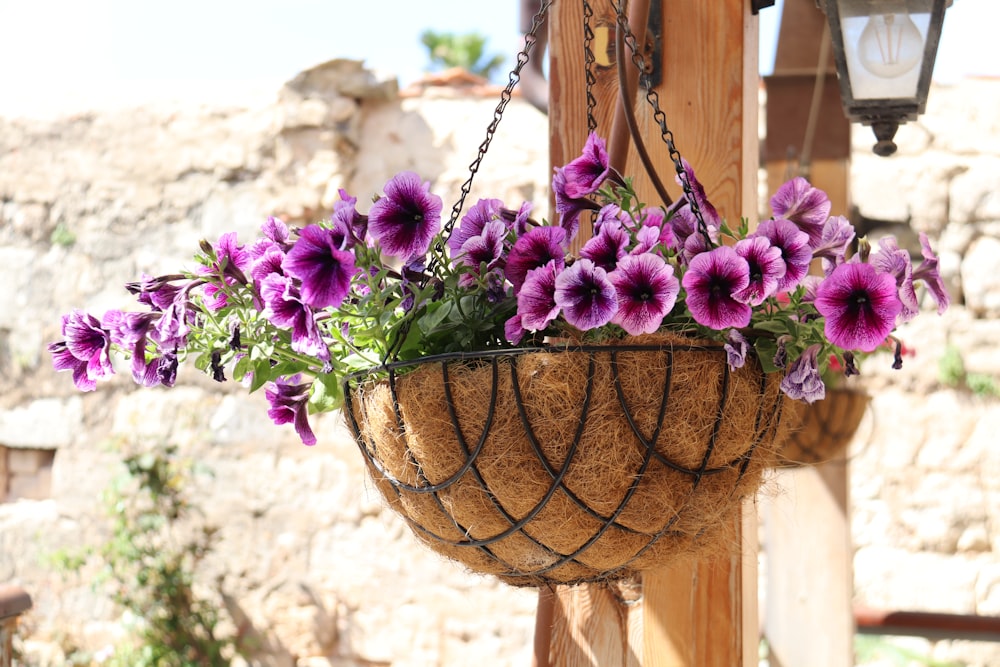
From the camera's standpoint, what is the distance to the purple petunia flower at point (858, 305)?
0.72m

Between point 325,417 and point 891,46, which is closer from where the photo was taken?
point 891,46

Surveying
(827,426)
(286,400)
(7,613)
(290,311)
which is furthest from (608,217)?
(827,426)

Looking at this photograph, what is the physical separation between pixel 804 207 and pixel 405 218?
1.08 ft

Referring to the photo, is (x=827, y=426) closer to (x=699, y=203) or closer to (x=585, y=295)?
(x=699, y=203)

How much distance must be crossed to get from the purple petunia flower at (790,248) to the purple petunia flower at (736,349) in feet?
0.15

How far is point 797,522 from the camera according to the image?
291cm

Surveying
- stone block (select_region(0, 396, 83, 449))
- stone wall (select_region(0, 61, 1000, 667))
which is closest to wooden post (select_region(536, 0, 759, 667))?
stone wall (select_region(0, 61, 1000, 667))

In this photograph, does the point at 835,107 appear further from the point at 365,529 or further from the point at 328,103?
the point at 365,529

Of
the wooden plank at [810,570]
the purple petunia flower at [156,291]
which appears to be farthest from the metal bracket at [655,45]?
the wooden plank at [810,570]

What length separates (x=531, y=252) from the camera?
779mm

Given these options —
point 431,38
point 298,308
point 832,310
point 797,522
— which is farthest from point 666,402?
point 431,38

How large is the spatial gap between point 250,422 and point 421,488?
292 cm

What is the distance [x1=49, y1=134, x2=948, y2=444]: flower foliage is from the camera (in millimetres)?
728

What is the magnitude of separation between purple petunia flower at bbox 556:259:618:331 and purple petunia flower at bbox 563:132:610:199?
0.42 ft
